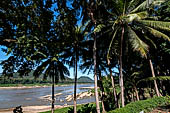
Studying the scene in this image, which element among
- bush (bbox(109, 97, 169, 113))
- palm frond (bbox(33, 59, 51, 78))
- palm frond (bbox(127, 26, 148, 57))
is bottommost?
bush (bbox(109, 97, 169, 113))

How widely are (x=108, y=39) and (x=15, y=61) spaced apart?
29.6 feet

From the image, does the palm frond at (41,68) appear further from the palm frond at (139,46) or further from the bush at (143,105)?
the bush at (143,105)

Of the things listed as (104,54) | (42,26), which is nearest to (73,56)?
(104,54)

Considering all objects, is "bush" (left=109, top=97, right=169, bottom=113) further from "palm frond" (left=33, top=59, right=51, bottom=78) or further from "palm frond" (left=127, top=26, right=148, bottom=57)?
"palm frond" (left=33, top=59, right=51, bottom=78)

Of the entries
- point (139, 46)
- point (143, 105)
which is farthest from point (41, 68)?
point (143, 105)

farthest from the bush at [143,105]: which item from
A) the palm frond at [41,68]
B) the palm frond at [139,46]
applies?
the palm frond at [41,68]

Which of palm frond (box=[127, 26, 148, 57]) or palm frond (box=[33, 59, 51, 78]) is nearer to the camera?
palm frond (box=[127, 26, 148, 57])

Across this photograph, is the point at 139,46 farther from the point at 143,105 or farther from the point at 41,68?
the point at 41,68

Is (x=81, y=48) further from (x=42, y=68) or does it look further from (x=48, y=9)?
(x=48, y=9)

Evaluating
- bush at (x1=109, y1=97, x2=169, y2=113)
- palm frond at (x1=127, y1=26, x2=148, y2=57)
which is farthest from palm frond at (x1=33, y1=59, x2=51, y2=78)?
bush at (x1=109, y1=97, x2=169, y2=113)

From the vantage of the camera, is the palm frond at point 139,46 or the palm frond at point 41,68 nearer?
the palm frond at point 139,46

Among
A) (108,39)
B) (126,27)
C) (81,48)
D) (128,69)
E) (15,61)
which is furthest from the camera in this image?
(128,69)

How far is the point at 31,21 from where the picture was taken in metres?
3.45

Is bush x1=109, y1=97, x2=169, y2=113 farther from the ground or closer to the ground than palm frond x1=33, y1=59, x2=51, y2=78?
closer to the ground
